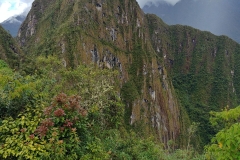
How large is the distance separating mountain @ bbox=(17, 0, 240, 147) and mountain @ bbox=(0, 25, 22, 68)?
340 inches

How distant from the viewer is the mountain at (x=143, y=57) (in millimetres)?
77500

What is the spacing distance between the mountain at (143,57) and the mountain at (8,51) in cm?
864

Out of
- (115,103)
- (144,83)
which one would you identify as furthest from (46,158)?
(144,83)

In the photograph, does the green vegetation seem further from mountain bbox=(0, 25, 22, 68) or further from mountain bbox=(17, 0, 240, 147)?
mountain bbox=(17, 0, 240, 147)

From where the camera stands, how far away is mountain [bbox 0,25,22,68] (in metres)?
49.6

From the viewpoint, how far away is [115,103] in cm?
1196

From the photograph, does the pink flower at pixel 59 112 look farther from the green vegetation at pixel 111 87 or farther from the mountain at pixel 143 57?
A: the mountain at pixel 143 57

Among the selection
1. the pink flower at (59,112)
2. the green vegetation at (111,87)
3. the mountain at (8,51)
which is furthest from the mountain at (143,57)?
the pink flower at (59,112)

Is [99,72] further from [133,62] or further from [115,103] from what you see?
[133,62]

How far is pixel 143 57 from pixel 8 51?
55.5 meters

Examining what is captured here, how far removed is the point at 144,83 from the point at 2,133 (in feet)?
296

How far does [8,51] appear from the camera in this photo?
55.4 meters

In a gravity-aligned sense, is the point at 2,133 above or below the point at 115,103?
below

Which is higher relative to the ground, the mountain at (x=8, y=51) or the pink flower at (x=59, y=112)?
the mountain at (x=8, y=51)
